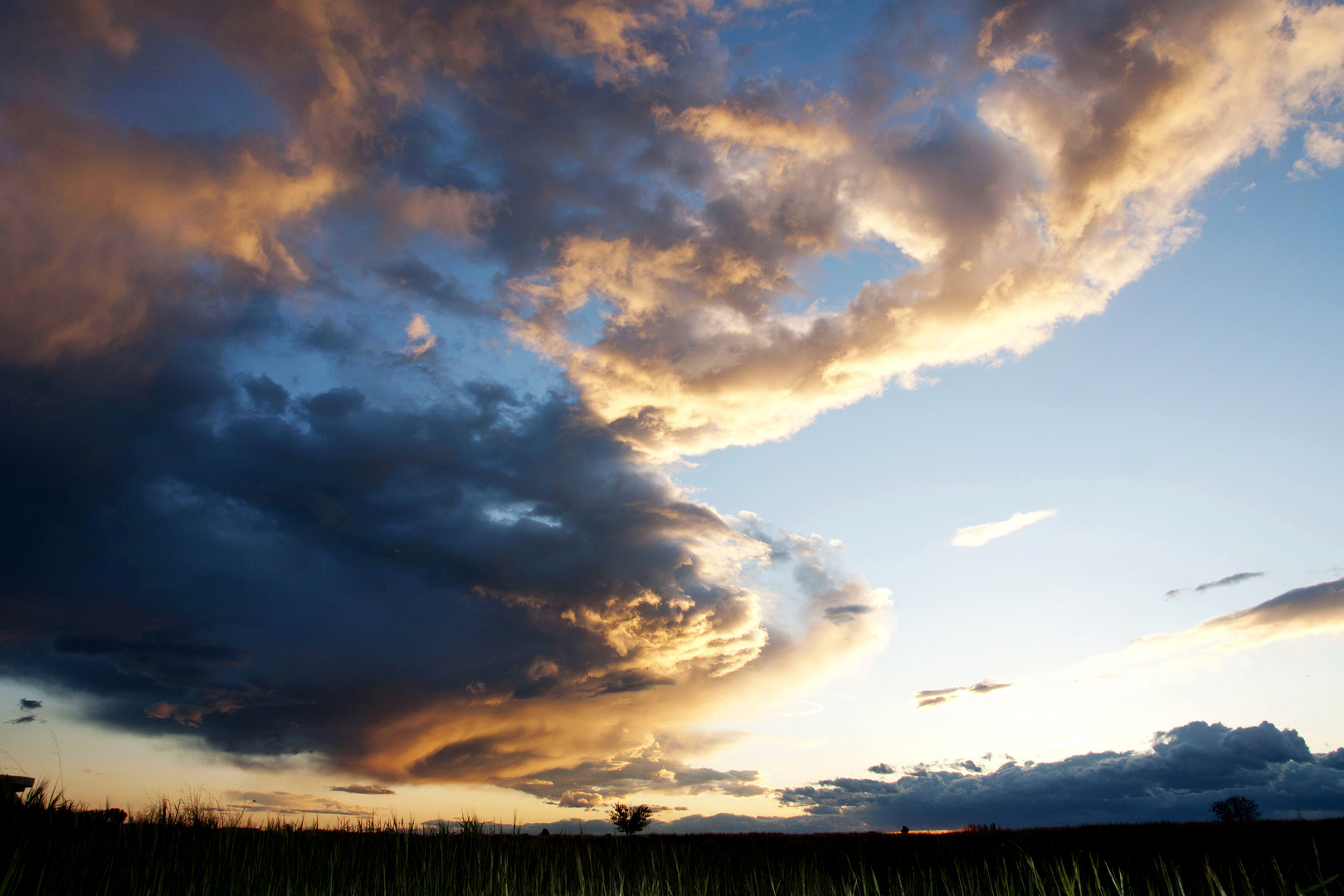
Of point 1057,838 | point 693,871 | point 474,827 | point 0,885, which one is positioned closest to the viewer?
point 0,885

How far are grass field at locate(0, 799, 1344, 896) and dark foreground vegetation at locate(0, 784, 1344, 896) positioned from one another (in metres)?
0.07

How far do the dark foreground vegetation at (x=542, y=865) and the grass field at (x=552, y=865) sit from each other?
0.07m

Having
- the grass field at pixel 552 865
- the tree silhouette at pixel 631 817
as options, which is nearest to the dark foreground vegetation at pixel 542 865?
the grass field at pixel 552 865

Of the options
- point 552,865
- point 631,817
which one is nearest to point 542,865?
A: point 552,865

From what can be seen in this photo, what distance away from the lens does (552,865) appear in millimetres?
12117

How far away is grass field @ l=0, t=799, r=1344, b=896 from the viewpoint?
33.0 feet

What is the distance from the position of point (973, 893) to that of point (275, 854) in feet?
45.5

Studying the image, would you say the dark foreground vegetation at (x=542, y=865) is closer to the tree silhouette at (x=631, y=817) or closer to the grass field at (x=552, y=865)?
the grass field at (x=552, y=865)

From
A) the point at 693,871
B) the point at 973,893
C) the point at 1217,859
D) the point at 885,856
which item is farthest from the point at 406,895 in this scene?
the point at 1217,859

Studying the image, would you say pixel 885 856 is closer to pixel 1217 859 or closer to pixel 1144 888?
pixel 1217 859

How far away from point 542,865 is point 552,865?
4.00 feet

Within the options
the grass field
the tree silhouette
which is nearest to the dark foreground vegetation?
the grass field

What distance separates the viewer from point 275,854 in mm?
14898

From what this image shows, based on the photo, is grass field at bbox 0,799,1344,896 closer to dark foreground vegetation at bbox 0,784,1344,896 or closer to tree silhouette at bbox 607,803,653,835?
dark foreground vegetation at bbox 0,784,1344,896
